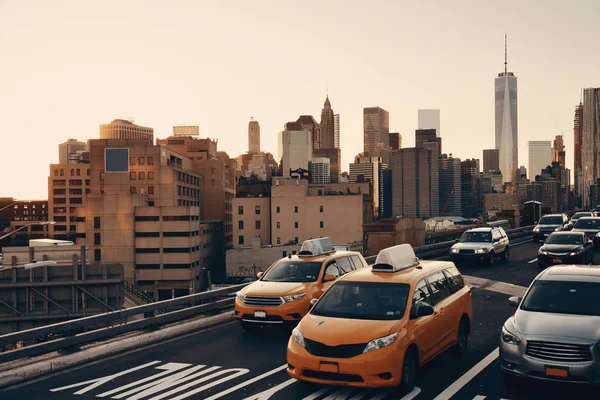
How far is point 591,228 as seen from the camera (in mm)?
31547

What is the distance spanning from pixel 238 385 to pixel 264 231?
141 meters

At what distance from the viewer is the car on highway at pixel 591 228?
3116 centimetres

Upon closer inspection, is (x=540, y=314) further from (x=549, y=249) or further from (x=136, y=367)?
(x=549, y=249)

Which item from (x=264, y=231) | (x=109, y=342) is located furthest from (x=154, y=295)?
(x=109, y=342)

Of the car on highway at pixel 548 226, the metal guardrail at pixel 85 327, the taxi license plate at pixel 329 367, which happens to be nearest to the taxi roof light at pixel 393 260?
the taxi license plate at pixel 329 367

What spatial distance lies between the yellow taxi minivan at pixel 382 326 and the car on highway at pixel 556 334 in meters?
1.31

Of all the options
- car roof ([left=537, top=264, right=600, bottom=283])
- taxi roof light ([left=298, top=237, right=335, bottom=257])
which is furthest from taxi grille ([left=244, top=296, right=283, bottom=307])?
car roof ([left=537, top=264, right=600, bottom=283])

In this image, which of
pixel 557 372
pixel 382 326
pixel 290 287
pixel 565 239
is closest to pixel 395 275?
pixel 382 326

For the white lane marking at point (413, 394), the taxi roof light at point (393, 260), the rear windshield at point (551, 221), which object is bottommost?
the white lane marking at point (413, 394)

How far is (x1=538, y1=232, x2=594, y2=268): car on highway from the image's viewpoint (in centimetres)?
2359

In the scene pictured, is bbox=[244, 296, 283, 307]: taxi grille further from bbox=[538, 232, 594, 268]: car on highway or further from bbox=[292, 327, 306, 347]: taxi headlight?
bbox=[538, 232, 594, 268]: car on highway

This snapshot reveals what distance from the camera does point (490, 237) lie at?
27.8 metres

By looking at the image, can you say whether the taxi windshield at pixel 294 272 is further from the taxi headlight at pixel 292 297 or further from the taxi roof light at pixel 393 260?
the taxi roof light at pixel 393 260

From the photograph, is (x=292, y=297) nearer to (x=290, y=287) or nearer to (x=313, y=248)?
(x=290, y=287)
